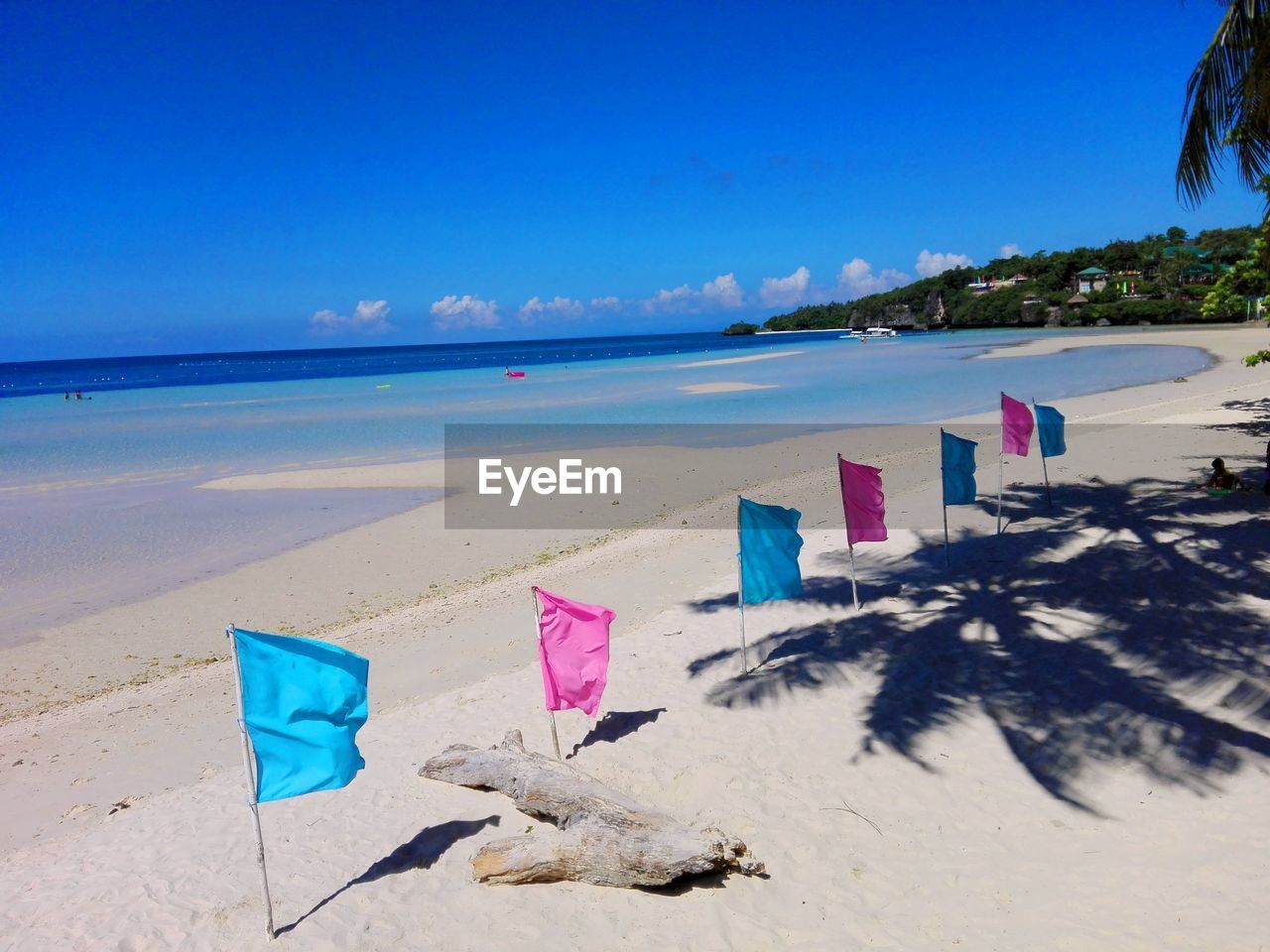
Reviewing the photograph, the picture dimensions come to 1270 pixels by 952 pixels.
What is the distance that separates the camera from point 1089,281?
375ft

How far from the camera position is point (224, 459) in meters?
27.5

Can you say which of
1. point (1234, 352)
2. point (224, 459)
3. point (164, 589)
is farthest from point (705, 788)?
point (1234, 352)

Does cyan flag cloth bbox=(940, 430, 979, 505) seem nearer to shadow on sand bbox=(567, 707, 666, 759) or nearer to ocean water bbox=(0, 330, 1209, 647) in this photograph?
shadow on sand bbox=(567, 707, 666, 759)

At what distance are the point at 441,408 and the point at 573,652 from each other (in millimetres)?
38412

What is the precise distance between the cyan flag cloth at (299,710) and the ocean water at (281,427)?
8.76m

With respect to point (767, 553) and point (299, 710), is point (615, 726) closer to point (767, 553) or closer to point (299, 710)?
point (767, 553)

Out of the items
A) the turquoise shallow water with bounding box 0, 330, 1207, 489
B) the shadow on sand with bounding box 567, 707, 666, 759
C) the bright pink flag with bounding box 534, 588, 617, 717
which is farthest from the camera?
the turquoise shallow water with bounding box 0, 330, 1207, 489

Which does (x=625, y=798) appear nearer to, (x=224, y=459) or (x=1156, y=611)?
(x=1156, y=611)

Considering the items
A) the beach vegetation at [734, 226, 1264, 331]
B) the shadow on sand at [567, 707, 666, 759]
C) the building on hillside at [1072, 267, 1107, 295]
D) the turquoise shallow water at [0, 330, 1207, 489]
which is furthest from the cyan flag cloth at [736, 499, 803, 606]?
the building on hillside at [1072, 267, 1107, 295]

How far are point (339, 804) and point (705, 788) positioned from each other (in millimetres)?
2770

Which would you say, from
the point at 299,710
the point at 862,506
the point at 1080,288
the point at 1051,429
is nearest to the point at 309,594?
the point at 299,710

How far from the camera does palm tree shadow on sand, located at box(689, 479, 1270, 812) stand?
250 inches

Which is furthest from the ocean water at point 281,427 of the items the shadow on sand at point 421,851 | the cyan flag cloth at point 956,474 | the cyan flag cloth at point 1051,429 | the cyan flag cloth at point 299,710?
the cyan flag cloth at point 1051,429

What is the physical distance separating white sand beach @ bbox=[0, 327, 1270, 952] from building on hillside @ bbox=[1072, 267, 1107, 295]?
115 meters
